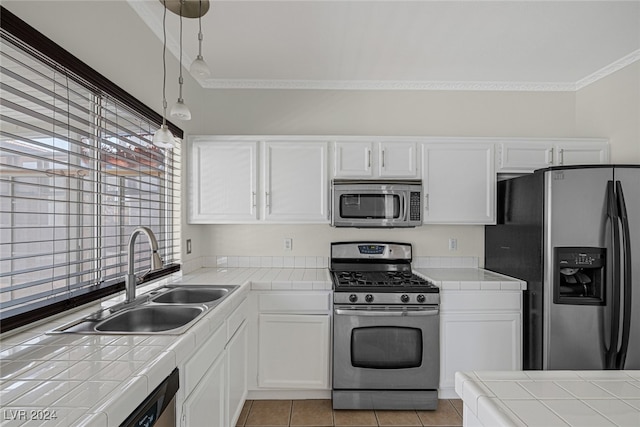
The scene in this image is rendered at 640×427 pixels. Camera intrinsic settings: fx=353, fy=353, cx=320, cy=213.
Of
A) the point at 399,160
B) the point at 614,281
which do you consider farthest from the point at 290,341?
the point at 614,281

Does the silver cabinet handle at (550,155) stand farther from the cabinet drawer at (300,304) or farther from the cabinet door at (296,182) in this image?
the cabinet drawer at (300,304)

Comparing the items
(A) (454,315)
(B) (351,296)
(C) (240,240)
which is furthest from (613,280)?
(C) (240,240)

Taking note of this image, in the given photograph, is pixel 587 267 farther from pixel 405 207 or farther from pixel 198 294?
pixel 198 294

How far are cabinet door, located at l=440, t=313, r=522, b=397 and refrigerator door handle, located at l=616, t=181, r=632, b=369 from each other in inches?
22.3

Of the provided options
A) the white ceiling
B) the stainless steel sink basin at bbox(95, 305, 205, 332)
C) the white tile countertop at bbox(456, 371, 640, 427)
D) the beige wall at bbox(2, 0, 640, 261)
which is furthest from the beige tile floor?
the white ceiling

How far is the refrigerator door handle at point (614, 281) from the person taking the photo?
2180 mm

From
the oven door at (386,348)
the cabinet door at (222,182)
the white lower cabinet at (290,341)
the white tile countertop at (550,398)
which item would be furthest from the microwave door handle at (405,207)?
the white tile countertop at (550,398)

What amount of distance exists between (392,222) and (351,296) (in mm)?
721

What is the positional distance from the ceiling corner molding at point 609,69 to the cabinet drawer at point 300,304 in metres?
2.84

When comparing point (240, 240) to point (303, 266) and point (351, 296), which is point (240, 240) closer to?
point (303, 266)

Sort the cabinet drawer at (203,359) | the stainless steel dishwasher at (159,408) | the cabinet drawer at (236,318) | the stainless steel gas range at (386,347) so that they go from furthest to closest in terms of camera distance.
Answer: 1. the stainless steel gas range at (386,347)
2. the cabinet drawer at (236,318)
3. the cabinet drawer at (203,359)
4. the stainless steel dishwasher at (159,408)

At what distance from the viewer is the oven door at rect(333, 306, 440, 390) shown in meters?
2.46

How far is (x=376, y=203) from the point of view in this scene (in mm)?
2842

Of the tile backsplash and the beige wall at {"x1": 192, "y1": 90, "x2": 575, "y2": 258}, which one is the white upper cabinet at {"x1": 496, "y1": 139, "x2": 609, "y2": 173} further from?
the tile backsplash
